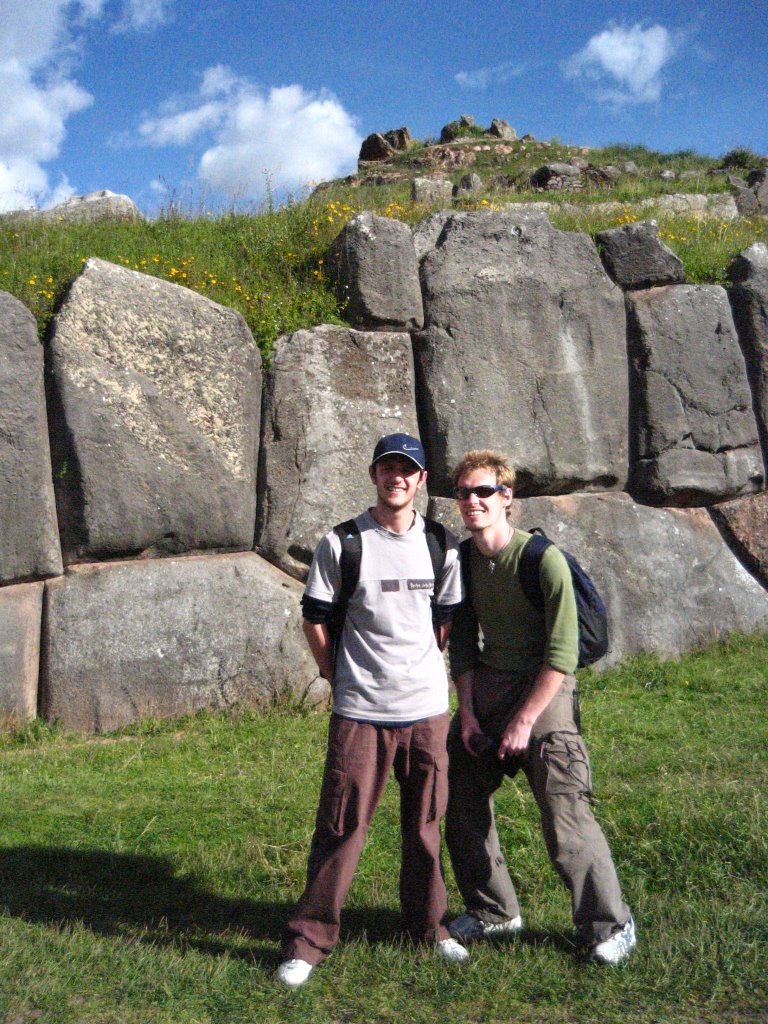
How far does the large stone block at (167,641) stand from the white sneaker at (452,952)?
11.0ft

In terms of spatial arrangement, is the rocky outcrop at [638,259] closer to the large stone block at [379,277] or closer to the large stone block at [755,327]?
the large stone block at [755,327]

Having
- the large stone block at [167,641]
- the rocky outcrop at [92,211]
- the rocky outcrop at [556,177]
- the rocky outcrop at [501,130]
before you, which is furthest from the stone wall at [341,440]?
the rocky outcrop at [501,130]

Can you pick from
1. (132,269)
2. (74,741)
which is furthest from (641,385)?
(74,741)

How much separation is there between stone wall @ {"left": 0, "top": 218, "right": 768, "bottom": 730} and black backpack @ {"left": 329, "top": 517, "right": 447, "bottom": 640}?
334cm

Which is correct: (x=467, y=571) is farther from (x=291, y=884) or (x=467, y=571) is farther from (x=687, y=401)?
(x=687, y=401)

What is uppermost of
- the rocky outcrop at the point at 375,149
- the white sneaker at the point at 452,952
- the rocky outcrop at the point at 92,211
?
the rocky outcrop at the point at 375,149

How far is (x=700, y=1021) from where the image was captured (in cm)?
299

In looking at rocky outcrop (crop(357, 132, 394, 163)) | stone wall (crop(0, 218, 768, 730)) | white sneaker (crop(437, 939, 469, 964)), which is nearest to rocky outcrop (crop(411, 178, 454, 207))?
stone wall (crop(0, 218, 768, 730))

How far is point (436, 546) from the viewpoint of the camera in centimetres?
348

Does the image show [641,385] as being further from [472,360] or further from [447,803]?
[447,803]

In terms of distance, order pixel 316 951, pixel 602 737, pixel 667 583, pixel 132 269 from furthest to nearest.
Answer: pixel 667 583 → pixel 132 269 → pixel 602 737 → pixel 316 951

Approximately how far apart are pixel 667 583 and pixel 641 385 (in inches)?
63.8

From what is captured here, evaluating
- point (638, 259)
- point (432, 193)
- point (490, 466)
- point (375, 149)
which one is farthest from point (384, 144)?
point (490, 466)

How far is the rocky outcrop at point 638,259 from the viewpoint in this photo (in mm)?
8328
